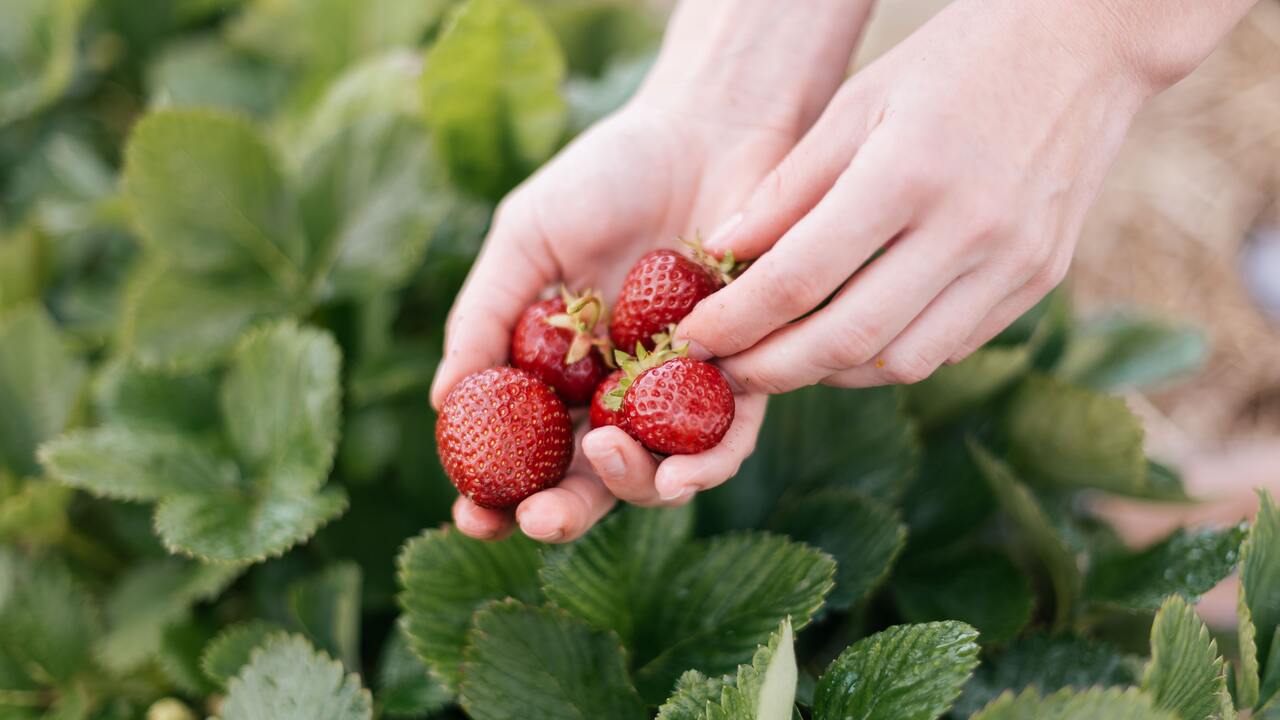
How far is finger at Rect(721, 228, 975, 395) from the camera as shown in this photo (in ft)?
2.32

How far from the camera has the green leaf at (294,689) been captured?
77cm

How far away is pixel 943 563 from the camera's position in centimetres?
101

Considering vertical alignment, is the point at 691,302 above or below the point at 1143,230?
above

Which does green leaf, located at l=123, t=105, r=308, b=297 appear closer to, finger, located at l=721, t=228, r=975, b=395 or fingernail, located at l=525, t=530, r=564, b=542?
fingernail, located at l=525, t=530, r=564, b=542

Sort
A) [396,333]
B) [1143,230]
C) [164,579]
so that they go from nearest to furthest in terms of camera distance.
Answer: [164,579], [396,333], [1143,230]

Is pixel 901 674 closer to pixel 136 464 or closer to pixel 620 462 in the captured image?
pixel 620 462

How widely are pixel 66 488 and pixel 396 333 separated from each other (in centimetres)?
46

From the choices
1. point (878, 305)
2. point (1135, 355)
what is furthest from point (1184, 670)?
point (1135, 355)

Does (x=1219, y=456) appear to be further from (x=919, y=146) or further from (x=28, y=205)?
(x=28, y=205)

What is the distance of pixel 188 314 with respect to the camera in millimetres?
1146

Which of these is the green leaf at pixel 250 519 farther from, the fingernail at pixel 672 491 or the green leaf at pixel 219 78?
the green leaf at pixel 219 78

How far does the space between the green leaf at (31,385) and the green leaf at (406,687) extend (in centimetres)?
56

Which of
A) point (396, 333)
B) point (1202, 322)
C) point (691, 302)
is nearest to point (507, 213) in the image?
point (691, 302)

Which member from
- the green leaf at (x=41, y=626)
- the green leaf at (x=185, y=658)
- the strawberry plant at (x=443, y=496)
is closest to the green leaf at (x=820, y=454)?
the strawberry plant at (x=443, y=496)
